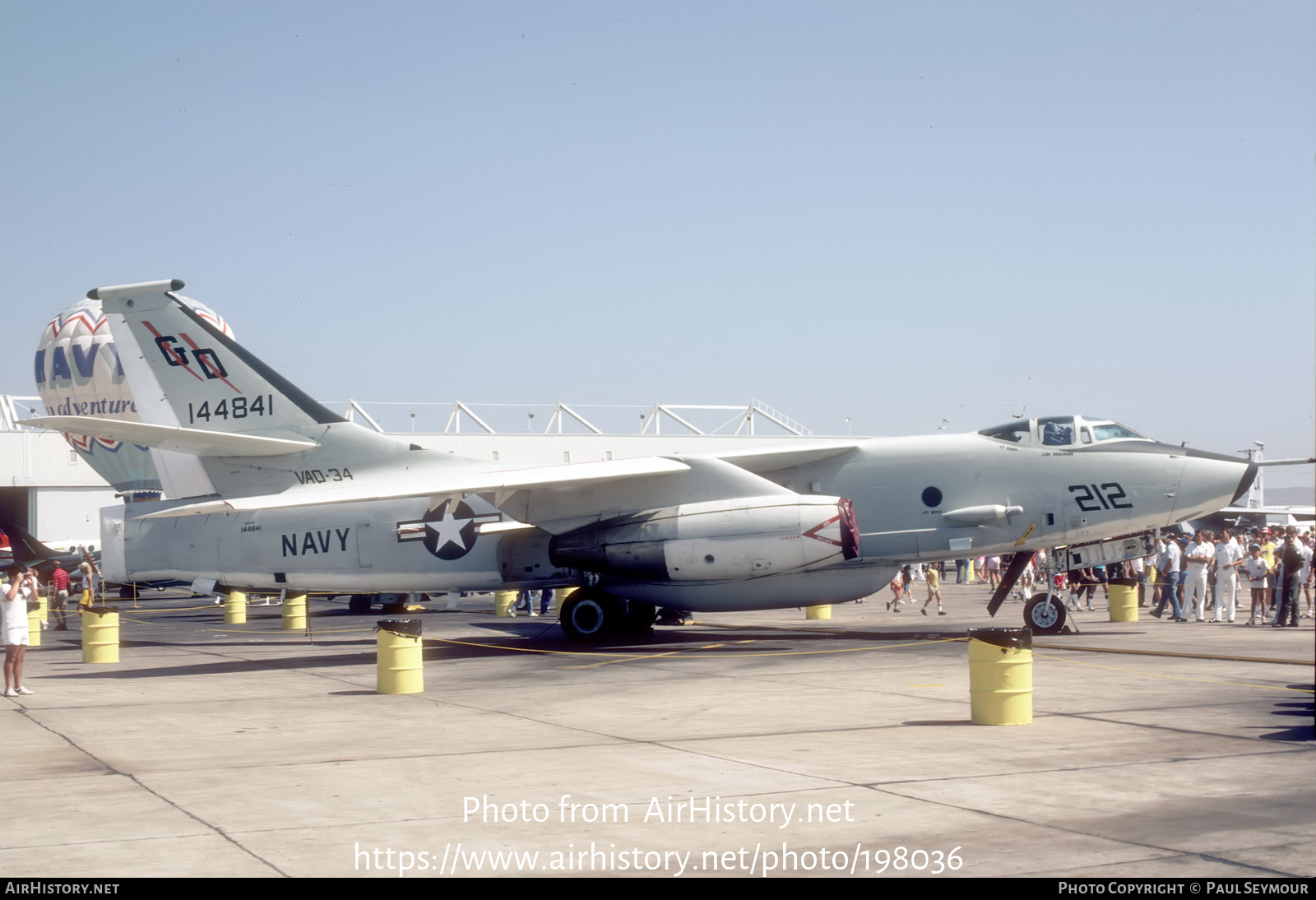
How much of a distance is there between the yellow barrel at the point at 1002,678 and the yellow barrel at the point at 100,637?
48.9ft

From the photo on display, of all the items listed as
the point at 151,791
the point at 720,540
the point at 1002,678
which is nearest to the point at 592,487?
the point at 720,540

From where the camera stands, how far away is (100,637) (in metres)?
19.9

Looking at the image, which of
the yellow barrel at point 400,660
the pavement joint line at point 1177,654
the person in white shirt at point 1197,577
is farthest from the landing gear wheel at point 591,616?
the person in white shirt at point 1197,577

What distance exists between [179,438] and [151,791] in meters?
11.6

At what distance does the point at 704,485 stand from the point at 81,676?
9876mm

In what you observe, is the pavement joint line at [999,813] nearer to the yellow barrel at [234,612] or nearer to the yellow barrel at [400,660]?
the yellow barrel at [400,660]

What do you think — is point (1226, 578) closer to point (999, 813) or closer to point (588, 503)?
point (588, 503)

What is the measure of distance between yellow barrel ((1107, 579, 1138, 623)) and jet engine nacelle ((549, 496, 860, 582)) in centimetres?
911

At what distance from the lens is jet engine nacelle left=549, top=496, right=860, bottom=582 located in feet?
59.3

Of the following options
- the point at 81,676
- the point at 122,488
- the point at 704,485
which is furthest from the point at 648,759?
the point at 122,488

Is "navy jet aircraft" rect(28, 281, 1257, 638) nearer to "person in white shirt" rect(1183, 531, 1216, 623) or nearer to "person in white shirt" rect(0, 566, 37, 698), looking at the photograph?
"person in white shirt" rect(0, 566, 37, 698)

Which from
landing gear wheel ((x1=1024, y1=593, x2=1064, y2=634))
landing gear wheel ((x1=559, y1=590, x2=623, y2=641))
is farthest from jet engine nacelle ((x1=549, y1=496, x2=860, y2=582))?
landing gear wheel ((x1=1024, y1=593, x2=1064, y2=634))

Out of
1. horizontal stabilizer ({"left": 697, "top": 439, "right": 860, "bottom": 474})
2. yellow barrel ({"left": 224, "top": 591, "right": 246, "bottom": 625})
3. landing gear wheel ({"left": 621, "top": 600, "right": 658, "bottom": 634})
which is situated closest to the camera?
horizontal stabilizer ({"left": 697, "top": 439, "right": 860, "bottom": 474})

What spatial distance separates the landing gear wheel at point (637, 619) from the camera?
21000mm
